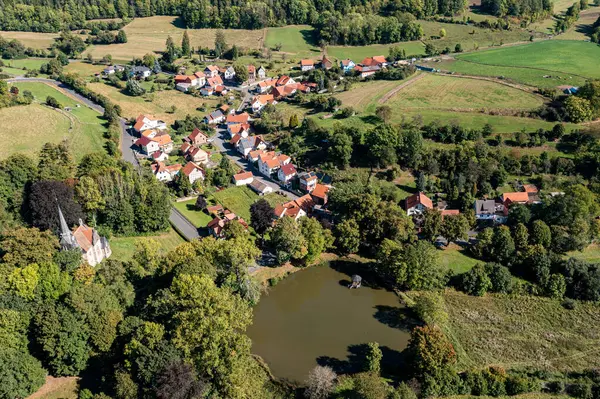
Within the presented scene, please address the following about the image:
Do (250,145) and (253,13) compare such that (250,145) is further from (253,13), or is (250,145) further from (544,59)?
(544,59)

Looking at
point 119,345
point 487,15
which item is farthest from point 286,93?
point 487,15

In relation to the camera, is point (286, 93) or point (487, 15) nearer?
point (286, 93)

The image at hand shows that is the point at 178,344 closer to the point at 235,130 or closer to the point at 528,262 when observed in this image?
the point at 528,262

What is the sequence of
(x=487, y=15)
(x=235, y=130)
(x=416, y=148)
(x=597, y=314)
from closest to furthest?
(x=597, y=314) < (x=416, y=148) < (x=235, y=130) < (x=487, y=15)

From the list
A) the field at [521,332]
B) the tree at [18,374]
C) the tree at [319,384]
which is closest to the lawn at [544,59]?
the field at [521,332]

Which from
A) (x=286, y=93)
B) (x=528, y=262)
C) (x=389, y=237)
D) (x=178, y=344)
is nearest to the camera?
(x=178, y=344)

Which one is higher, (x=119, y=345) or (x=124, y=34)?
(x=124, y=34)

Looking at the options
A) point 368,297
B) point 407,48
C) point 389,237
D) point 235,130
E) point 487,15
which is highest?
point 487,15

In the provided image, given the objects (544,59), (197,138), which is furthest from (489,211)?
(544,59)
